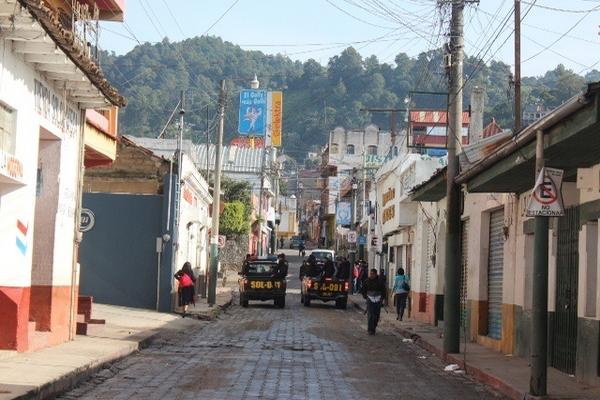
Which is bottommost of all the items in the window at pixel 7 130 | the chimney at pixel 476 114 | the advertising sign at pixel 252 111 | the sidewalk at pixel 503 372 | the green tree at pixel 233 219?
the sidewalk at pixel 503 372

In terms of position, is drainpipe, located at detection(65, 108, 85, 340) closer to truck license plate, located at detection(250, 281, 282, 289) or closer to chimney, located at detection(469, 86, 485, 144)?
chimney, located at detection(469, 86, 485, 144)

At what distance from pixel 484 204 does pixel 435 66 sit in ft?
11.6

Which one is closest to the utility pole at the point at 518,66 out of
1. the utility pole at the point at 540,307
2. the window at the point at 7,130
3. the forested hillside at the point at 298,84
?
the forested hillside at the point at 298,84

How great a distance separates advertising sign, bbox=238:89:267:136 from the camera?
64.7m

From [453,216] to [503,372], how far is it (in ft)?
13.7

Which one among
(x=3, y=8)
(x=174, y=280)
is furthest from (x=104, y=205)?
(x=3, y=8)

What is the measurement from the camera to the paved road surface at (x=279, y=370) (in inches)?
511

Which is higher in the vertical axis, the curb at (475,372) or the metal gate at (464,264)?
the metal gate at (464,264)

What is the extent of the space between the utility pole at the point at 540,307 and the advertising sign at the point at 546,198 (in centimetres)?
18

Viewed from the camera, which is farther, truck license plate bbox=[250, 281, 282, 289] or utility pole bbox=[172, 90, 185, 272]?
truck license plate bbox=[250, 281, 282, 289]

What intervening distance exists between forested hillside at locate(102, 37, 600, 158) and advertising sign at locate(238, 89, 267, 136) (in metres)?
1.08

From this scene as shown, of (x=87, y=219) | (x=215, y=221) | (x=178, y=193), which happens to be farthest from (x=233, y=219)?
(x=87, y=219)

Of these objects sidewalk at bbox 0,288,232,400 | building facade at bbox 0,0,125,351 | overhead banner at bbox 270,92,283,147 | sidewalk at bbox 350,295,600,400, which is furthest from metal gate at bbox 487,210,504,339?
overhead banner at bbox 270,92,283,147

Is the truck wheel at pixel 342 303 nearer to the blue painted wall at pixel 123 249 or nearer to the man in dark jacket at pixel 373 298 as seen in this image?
the blue painted wall at pixel 123 249
